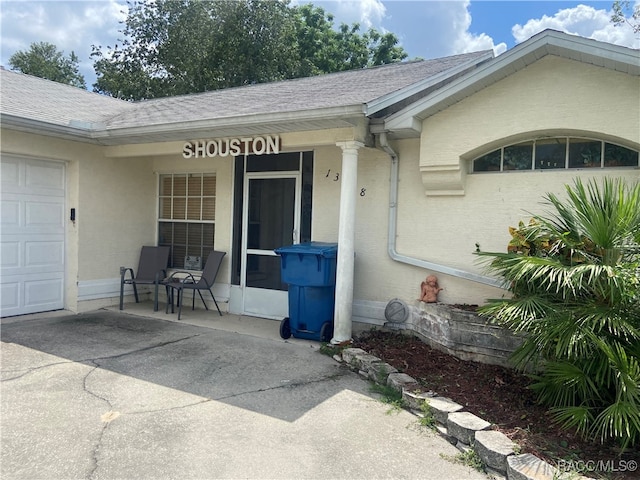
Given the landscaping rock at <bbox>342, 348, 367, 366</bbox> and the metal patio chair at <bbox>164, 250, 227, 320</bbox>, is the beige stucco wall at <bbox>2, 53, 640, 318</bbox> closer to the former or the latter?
the metal patio chair at <bbox>164, 250, 227, 320</bbox>

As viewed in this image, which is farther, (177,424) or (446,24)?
(446,24)

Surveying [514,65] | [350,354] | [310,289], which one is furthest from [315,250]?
[514,65]

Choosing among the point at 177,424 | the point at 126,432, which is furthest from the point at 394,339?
the point at 126,432

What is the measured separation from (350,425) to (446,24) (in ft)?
41.4

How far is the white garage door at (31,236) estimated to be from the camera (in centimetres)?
664

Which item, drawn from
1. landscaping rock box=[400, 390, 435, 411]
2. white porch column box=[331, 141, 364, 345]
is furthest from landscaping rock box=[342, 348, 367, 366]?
landscaping rock box=[400, 390, 435, 411]

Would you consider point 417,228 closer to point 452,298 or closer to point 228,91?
point 452,298

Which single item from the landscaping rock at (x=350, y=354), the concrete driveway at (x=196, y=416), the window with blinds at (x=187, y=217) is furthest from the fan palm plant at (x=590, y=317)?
the window with blinds at (x=187, y=217)

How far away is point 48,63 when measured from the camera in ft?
89.4

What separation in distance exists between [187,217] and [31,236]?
97.1 inches

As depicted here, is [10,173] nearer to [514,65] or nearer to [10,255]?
[10,255]

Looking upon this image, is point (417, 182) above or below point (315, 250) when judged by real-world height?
above

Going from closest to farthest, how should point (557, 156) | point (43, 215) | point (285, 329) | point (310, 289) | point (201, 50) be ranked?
point (557, 156) → point (310, 289) → point (285, 329) → point (43, 215) → point (201, 50)

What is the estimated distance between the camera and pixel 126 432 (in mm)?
3443
